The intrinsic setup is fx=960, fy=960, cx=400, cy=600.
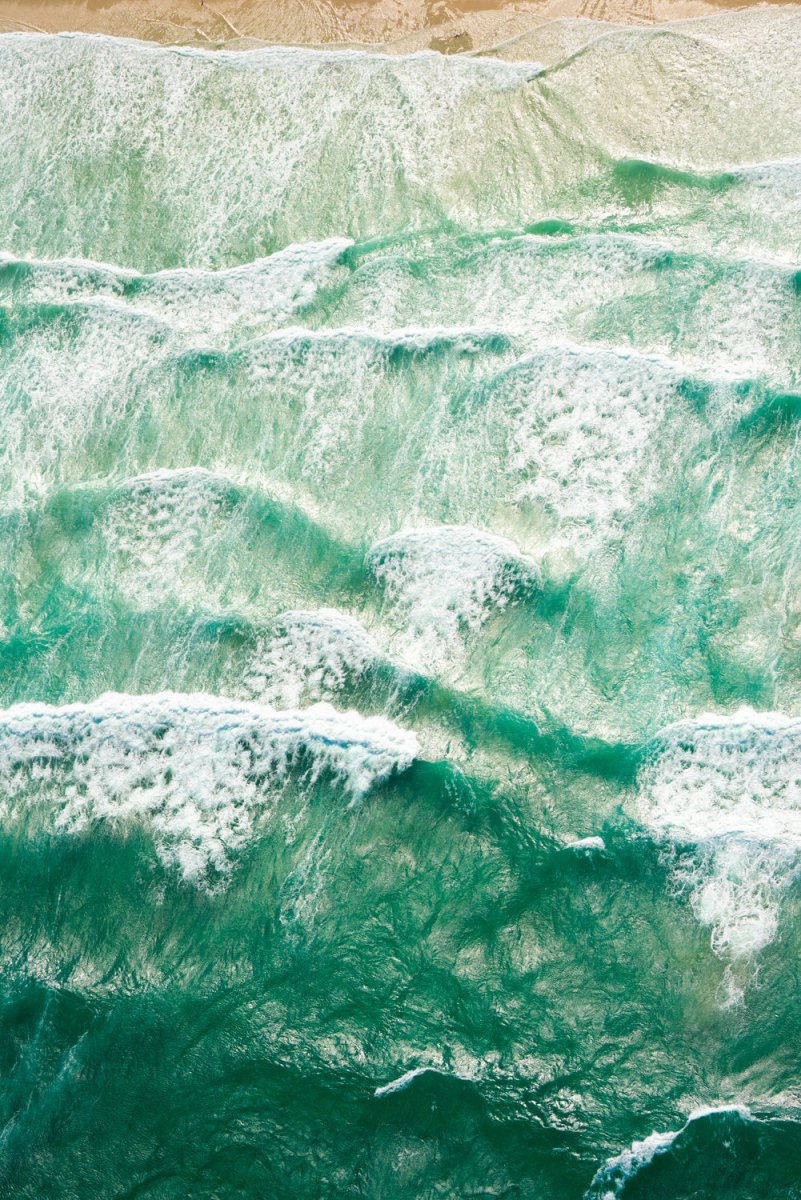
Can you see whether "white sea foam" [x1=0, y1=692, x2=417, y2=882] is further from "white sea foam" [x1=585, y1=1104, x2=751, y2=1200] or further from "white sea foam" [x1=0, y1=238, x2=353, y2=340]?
"white sea foam" [x1=0, y1=238, x2=353, y2=340]

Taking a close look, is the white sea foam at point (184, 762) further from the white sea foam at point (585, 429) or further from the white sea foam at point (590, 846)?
the white sea foam at point (585, 429)

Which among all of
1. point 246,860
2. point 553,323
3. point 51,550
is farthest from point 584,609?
point 51,550

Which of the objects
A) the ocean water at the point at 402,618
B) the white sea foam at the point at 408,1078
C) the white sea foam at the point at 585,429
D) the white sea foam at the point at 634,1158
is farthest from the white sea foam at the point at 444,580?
the white sea foam at the point at 634,1158

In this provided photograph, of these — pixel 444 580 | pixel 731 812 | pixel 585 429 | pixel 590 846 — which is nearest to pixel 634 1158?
pixel 590 846

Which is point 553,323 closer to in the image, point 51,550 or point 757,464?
point 757,464

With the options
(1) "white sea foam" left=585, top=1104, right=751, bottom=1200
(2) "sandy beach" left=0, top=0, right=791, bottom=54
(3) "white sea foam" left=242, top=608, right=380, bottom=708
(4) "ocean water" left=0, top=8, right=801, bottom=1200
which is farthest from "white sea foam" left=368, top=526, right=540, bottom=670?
(2) "sandy beach" left=0, top=0, right=791, bottom=54

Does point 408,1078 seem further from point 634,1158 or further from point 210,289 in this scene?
point 210,289

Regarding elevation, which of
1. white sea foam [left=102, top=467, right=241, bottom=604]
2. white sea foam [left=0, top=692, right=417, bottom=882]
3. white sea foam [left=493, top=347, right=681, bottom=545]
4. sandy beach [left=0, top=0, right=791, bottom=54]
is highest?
sandy beach [left=0, top=0, right=791, bottom=54]
